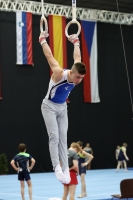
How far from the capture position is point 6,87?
791 inches

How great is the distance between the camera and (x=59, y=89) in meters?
5.19

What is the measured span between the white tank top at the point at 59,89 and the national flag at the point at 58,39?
50.7ft

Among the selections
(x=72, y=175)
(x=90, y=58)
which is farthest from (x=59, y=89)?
(x=90, y=58)

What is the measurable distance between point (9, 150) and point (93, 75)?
5.59 metres

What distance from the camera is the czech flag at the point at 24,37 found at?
1995 cm

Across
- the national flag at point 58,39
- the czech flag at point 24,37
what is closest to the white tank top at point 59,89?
the czech flag at point 24,37

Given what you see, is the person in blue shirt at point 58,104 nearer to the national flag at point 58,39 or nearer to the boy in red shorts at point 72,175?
the boy in red shorts at point 72,175

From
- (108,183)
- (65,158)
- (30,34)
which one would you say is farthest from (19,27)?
(65,158)

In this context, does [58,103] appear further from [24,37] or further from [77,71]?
[24,37]

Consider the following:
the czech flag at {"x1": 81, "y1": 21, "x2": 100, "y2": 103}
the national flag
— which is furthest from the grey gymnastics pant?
the czech flag at {"x1": 81, "y1": 21, "x2": 100, "y2": 103}

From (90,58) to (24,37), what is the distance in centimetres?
369

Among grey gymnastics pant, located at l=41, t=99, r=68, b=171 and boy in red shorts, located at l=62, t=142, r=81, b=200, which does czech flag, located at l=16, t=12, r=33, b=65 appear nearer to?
boy in red shorts, located at l=62, t=142, r=81, b=200

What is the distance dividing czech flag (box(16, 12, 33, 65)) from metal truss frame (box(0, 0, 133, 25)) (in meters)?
0.39

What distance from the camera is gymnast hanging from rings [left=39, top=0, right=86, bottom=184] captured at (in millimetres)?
5062
